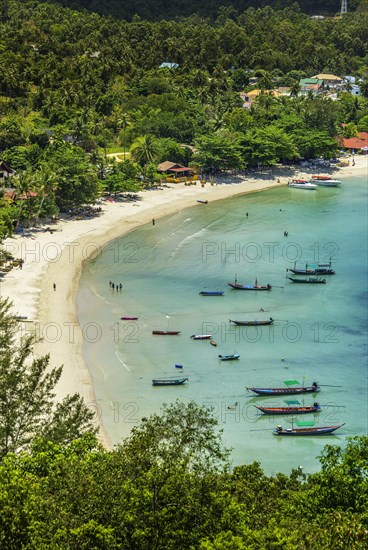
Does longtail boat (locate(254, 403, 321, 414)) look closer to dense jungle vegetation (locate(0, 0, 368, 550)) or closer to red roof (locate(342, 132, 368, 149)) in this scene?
dense jungle vegetation (locate(0, 0, 368, 550))

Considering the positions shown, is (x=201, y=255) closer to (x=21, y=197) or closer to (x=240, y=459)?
(x=21, y=197)

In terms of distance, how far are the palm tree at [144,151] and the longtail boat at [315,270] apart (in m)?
31.1

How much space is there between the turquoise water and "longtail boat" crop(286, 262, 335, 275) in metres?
0.88

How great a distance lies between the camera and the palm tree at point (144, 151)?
8944 cm

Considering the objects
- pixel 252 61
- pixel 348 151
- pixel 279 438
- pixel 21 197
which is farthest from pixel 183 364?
pixel 252 61

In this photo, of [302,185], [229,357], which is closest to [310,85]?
[302,185]

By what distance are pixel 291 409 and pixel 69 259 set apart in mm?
27340

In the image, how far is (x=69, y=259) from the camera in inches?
2484

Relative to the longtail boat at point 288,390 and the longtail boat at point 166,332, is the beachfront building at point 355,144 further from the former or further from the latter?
the longtail boat at point 288,390

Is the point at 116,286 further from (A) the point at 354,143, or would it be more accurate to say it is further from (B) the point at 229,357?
(A) the point at 354,143

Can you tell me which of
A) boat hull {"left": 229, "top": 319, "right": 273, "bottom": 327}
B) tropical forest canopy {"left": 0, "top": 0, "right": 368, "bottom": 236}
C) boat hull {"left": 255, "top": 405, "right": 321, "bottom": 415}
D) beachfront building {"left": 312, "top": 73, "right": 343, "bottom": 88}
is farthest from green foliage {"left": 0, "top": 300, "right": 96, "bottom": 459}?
beachfront building {"left": 312, "top": 73, "right": 343, "bottom": 88}

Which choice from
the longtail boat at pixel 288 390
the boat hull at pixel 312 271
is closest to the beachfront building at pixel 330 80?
the boat hull at pixel 312 271

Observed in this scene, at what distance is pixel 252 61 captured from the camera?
146 m

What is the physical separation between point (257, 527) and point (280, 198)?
71.1m
